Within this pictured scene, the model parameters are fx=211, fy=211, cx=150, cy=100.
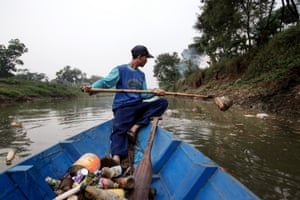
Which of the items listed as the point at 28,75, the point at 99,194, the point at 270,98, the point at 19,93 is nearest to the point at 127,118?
the point at 99,194

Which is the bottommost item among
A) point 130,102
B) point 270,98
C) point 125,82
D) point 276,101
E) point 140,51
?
point 276,101

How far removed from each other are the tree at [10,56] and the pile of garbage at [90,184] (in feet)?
159

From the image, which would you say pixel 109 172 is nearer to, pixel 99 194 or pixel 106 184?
pixel 106 184

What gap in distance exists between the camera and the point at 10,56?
139 feet

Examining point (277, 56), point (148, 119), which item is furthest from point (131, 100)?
point (277, 56)

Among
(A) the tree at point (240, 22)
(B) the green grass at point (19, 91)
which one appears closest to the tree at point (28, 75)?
(B) the green grass at point (19, 91)

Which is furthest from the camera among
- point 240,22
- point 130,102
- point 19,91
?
point 19,91

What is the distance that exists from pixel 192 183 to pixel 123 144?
1.28 meters

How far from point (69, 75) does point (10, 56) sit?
34.9 m

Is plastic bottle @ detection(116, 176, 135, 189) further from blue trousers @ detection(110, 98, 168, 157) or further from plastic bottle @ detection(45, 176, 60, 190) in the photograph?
blue trousers @ detection(110, 98, 168, 157)

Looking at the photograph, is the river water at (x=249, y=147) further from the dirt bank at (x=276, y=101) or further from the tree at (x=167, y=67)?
the tree at (x=167, y=67)

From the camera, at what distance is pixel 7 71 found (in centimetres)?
4253

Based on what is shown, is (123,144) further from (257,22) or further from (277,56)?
(257,22)

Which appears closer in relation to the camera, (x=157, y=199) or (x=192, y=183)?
(x=192, y=183)
